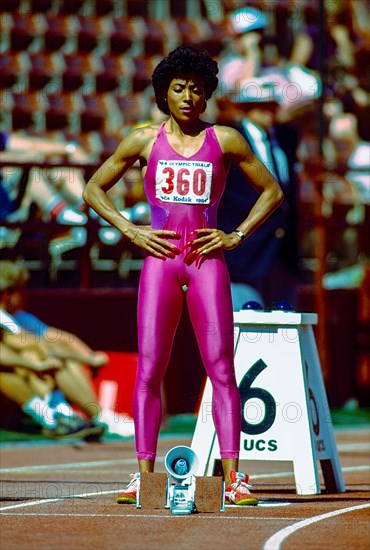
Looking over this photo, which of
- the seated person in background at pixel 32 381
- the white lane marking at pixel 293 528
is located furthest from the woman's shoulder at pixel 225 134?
the seated person in background at pixel 32 381

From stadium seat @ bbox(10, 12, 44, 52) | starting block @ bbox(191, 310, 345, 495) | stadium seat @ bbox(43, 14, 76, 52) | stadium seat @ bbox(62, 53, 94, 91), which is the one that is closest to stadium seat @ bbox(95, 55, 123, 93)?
stadium seat @ bbox(62, 53, 94, 91)

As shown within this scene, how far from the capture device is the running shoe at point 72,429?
1186 cm

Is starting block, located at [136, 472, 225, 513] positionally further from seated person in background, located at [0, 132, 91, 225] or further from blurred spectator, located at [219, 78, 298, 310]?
seated person in background, located at [0, 132, 91, 225]

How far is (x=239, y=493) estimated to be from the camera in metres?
6.77

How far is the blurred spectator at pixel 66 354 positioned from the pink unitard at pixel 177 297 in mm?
5163

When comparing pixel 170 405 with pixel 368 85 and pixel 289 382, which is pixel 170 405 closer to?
pixel 289 382

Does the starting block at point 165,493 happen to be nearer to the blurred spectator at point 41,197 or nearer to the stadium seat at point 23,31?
the blurred spectator at point 41,197

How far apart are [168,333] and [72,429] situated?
5.04 m

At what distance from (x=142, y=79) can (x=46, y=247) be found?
696 cm

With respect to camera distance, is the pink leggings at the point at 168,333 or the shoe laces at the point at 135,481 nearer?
the shoe laces at the point at 135,481

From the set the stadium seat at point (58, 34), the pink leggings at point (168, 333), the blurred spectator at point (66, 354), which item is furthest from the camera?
the stadium seat at point (58, 34)

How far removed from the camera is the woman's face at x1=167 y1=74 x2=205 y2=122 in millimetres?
7059

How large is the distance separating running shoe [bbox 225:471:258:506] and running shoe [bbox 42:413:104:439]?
5.07 metres

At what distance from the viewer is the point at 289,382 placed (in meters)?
8.09
